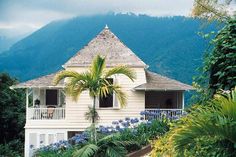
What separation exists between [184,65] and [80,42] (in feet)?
249

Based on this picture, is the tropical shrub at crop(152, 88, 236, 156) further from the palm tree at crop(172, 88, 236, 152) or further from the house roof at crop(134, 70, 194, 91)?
the house roof at crop(134, 70, 194, 91)

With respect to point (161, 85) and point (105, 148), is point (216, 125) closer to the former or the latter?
point (105, 148)

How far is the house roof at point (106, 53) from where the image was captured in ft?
98.2

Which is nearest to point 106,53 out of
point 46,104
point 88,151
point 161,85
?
point 161,85

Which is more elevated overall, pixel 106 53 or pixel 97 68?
pixel 106 53

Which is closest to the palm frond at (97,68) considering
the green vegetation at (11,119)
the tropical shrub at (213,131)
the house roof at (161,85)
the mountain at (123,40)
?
the tropical shrub at (213,131)

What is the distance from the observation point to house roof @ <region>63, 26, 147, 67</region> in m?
29.9

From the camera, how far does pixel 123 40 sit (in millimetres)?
127875

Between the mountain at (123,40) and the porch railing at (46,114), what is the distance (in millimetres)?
34881

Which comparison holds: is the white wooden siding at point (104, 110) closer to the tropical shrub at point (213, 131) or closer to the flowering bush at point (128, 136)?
the flowering bush at point (128, 136)

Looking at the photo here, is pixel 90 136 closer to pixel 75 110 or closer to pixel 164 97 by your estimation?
pixel 75 110

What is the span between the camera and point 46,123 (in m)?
30.1

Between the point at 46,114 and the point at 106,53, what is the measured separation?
437cm

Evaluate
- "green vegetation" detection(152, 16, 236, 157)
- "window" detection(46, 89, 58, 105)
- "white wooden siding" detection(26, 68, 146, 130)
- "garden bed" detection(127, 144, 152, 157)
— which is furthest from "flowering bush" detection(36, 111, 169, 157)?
"window" detection(46, 89, 58, 105)
